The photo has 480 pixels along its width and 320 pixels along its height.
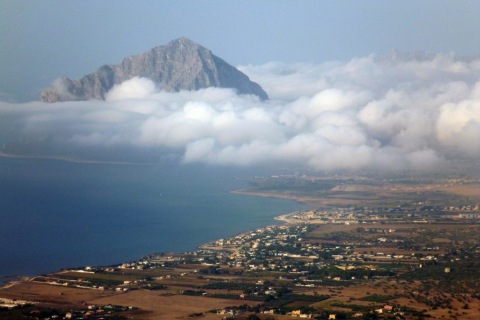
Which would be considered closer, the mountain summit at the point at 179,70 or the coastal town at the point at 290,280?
the coastal town at the point at 290,280

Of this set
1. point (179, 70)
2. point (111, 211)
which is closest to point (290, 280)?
point (111, 211)

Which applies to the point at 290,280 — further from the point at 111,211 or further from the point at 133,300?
the point at 111,211

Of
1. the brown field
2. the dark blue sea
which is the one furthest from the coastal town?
the dark blue sea

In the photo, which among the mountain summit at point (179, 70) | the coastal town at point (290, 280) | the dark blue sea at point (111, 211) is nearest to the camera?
the coastal town at point (290, 280)

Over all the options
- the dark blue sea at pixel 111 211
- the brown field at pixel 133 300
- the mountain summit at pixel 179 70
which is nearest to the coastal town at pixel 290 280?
the brown field at pixel 133 300

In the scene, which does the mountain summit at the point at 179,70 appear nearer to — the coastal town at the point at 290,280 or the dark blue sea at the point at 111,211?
the dark blue sea at the point at 111,211

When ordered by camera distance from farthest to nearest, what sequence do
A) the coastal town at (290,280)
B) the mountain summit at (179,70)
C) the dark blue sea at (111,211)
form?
the mountain summit at (179,70) < the dark blue sea at (111,211) < the coastal town at (290,280)

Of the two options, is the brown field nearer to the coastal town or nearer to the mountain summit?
the coastal town
